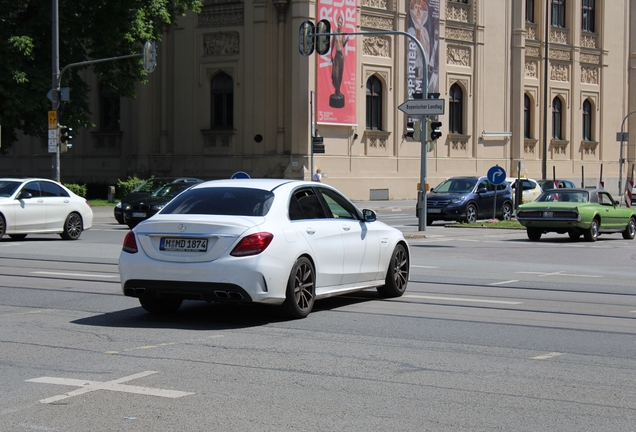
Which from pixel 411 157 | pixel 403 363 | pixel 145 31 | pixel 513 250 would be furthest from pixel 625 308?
pixel 411 157

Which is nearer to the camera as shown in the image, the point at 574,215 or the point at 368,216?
the point at 368,216

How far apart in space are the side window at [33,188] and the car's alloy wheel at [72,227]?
0.93 meters

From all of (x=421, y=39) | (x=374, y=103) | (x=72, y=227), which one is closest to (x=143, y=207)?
(x=72, y=227)

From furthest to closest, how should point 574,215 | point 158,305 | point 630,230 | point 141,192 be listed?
point 141,192 → point 630,230 → point 574,215 → point 158,305

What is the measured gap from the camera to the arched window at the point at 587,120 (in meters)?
61.2

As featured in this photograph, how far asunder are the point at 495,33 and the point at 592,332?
1811 inches

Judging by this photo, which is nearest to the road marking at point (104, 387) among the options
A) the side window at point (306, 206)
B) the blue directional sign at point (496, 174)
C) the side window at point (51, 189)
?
the side window at point (306, 206)

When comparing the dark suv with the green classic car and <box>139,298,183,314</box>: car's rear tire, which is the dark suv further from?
<box>139,298,183,314</box>: car's rear tire

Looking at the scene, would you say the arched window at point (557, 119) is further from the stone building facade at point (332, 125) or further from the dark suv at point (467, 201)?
the dark suv at point (467, 201)

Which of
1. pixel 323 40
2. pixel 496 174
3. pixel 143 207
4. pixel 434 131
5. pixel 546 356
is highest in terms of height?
pixel 323 40

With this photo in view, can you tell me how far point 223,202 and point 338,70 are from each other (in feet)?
114

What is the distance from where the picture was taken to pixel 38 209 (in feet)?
72.5

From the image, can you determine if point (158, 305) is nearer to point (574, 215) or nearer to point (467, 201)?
point (574, 215)

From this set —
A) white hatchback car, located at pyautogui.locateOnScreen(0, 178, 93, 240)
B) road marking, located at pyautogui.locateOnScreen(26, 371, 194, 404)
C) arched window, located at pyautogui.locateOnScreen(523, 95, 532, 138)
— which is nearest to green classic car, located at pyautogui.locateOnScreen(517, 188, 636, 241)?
white hatchback car, located at pyautogui.locateOnScreen(0, 178, 93, 240)
